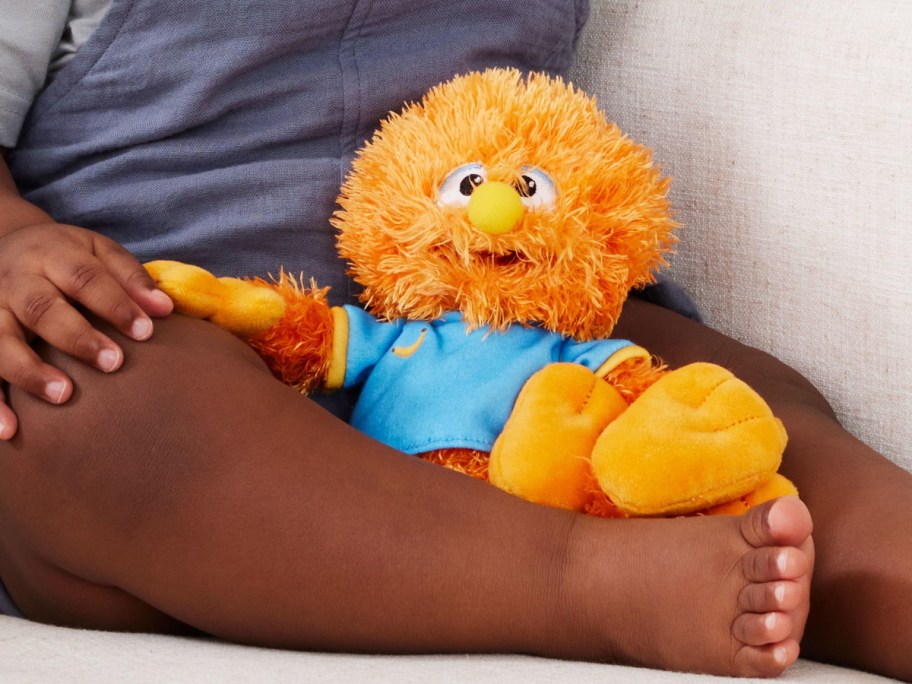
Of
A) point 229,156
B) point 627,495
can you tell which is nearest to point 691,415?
point 627,495

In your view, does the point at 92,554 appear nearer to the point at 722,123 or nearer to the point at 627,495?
the point at 627,495

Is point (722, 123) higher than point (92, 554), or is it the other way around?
point (722, 123)

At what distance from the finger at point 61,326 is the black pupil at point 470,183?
0.80 feet

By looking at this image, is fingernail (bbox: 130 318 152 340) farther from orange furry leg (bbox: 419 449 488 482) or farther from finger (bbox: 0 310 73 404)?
orange furry leg (bbox: 419 449 488 482)

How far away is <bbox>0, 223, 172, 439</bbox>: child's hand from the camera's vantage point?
624 millimetres

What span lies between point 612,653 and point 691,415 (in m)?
0.14

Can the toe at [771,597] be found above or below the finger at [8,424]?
above

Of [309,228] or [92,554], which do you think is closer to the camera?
[92,554]

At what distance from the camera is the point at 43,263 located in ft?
2.19

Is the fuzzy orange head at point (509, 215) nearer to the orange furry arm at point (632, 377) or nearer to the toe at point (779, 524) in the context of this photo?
the orange furry arm at point (632, 377)

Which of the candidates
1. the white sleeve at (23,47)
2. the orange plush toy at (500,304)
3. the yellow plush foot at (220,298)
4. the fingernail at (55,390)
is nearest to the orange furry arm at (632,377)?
the orange plush toy at (500,304)

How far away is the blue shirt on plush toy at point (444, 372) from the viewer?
714 mm

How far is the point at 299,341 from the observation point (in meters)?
0.76

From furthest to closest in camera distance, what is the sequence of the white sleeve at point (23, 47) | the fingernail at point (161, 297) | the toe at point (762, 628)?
the white sleeve at point (23, 47) < the fingernail at point (161, 297) < the toe at point (762, 628)
